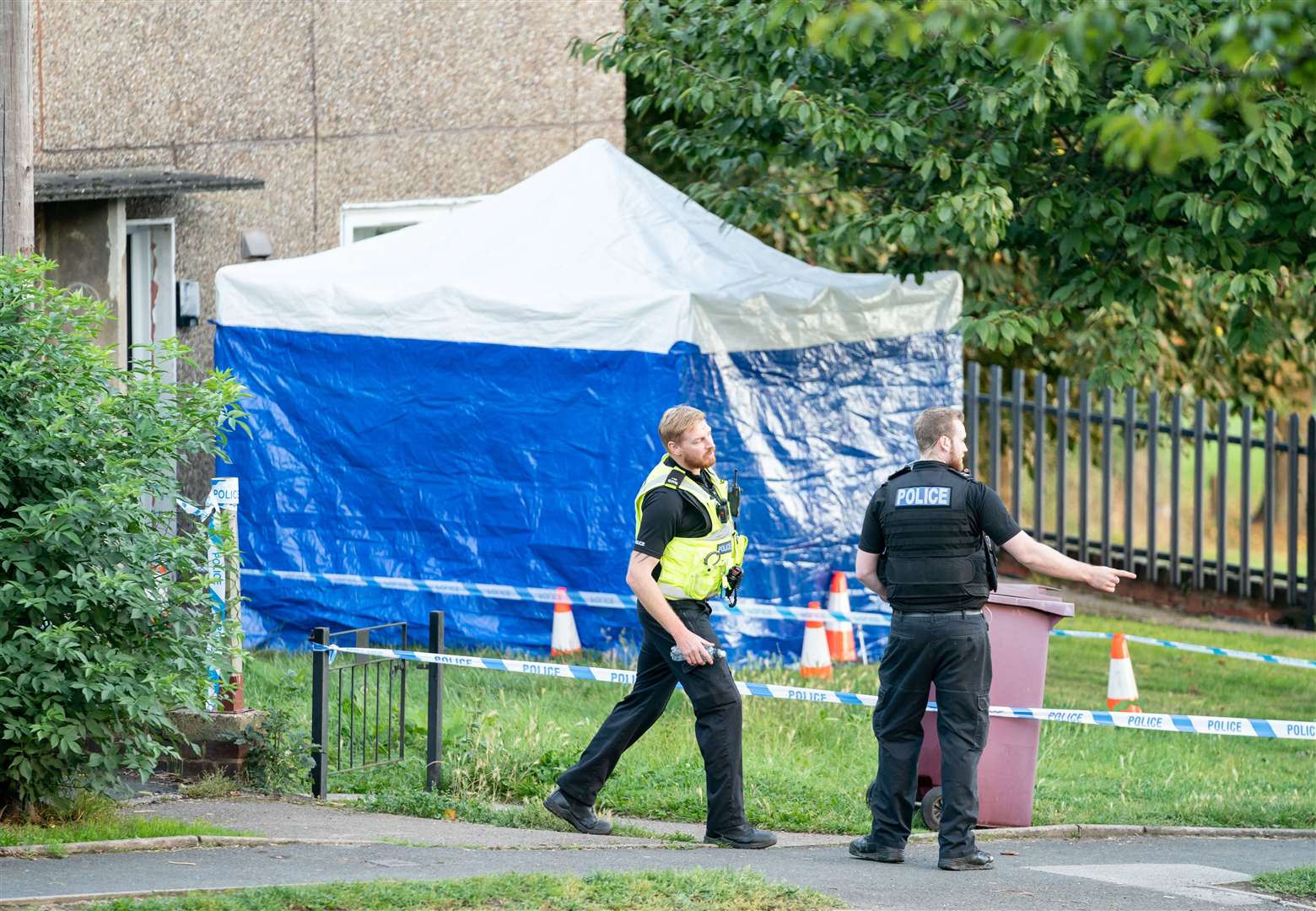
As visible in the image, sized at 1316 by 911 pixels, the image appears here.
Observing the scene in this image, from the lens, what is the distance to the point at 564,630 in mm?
10875

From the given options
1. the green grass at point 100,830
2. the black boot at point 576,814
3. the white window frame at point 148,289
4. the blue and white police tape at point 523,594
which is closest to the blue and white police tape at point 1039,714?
the black boot at point 576,814

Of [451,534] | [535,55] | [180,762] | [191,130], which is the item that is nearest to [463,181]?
[535,55]

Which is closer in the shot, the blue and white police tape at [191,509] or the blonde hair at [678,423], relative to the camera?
the blonde hair at [678,423]

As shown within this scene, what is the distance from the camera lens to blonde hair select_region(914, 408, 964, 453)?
6598 millimetres

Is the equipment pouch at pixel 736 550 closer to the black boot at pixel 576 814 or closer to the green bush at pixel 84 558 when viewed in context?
the black boot at pixel 576 814

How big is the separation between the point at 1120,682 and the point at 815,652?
180 cm

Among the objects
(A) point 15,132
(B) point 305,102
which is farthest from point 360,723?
(B) point 305,102

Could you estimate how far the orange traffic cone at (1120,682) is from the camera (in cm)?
1029

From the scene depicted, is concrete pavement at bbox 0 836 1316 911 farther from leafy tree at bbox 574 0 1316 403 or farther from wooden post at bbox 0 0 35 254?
leafy tree at bbox 574 0 1316 403

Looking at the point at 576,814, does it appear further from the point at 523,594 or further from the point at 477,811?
the point at 523,594

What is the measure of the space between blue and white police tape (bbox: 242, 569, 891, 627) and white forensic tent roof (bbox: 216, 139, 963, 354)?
1.54 meters

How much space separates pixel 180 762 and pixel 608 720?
2.15 metres

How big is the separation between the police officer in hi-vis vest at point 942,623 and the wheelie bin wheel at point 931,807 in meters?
0.49

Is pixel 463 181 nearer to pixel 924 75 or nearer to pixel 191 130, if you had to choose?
pixel 191 130
